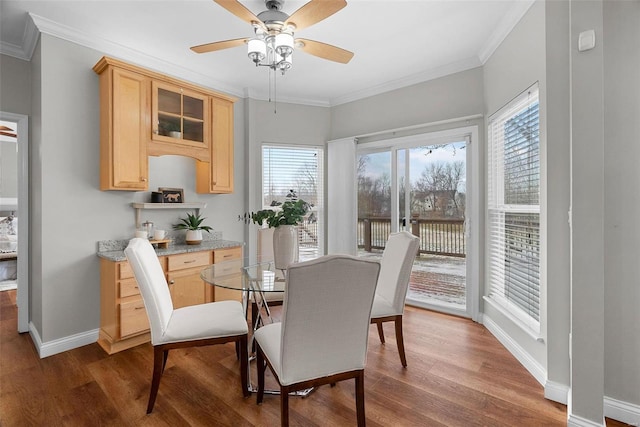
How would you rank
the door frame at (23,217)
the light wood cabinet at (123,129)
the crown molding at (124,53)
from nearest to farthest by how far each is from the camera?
the crown molding at (124,53) → the light wood cabinet at (123,129) → the door frame at (23,217)

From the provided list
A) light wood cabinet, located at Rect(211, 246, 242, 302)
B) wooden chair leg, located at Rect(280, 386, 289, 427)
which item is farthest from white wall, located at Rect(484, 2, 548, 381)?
light wood cabinet, located at Rect(211, 246, 242, 302)

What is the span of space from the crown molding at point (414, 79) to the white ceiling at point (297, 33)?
1 cm

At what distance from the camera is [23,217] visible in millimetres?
2947

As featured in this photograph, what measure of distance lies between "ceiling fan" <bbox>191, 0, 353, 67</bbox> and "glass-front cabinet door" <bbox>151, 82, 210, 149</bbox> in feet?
3.61

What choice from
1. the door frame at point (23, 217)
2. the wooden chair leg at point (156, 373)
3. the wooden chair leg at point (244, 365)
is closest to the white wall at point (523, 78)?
the wooden chair leg at point (244, 365)

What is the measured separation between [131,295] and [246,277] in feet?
4.09

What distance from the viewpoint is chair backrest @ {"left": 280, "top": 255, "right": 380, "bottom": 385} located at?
141 centimetres

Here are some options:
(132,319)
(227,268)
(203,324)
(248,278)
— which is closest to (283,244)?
(248,278)

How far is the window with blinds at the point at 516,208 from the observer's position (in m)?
2.33

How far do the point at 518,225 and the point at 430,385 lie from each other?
1.49 m

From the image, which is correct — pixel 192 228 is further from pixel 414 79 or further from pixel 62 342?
pixel 414 79

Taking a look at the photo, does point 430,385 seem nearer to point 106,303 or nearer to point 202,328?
point 202,328

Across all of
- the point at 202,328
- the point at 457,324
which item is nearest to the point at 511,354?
the point at 457,324

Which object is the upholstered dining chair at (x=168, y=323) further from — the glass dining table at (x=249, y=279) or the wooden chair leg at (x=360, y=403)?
the wooden chair leg at (x=360, y=403)
